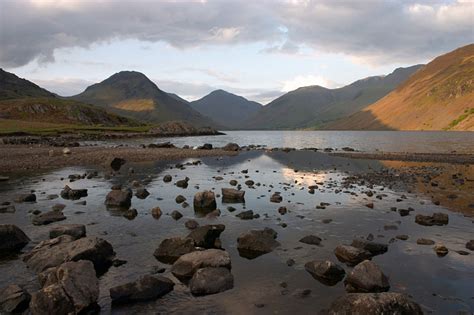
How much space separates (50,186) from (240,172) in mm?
24627

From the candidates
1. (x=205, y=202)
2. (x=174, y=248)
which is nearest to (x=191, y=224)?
(x=174, y=248)

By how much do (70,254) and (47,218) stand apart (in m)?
9.74

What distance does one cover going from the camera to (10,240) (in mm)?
20094

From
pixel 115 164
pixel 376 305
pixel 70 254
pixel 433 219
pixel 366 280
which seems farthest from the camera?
pixel 115 164

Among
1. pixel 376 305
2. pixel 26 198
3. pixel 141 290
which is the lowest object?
pixel 141 290

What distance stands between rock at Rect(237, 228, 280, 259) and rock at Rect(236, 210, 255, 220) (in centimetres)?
548

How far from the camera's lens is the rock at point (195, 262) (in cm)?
1697

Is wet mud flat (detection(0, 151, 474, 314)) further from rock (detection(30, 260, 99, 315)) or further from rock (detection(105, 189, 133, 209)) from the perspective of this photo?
rock (detection(105, 189, 133, 209))

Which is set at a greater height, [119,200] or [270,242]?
[119,200]

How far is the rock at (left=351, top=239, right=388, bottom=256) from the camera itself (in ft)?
64.6

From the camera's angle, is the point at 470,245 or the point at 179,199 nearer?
the point at 470,245

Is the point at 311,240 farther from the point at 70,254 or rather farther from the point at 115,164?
the point at 115,164

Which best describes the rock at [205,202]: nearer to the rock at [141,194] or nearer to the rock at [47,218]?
the rock at [141,194]

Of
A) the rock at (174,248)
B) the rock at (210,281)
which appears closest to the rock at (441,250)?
the rock at (210,281)
